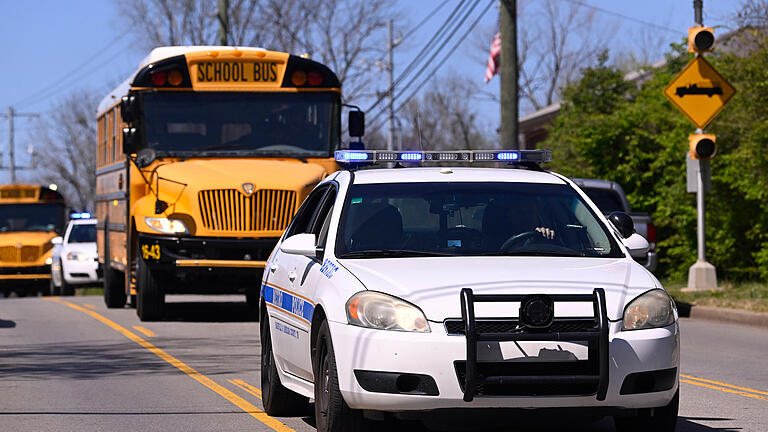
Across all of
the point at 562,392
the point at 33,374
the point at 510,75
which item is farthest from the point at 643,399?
the point at 510,75

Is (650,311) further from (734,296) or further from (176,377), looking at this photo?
(734,296)

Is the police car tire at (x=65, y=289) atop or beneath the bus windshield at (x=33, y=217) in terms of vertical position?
beneath

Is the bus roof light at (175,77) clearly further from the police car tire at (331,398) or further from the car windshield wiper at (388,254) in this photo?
the police car tire at (331,398)

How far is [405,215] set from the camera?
8.09 metres

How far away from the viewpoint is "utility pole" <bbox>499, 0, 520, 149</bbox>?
2364 centimetres

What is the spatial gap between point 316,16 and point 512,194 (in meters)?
42.7

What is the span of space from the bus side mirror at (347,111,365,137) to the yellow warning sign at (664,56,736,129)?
526 cm

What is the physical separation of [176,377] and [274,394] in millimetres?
2891

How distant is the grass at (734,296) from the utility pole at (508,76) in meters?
4.17

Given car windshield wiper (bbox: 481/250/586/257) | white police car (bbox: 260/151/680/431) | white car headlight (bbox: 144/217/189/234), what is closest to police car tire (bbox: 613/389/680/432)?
white police car (bbox: 260/151/680/431)

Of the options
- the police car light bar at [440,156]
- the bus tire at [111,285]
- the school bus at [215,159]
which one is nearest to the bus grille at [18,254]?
the bus tire at [111,285]

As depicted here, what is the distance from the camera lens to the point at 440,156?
Result: 352 inches

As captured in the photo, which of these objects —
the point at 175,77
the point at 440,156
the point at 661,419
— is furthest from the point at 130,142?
the point at 661,419

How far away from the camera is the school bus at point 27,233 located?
36.6 metres
